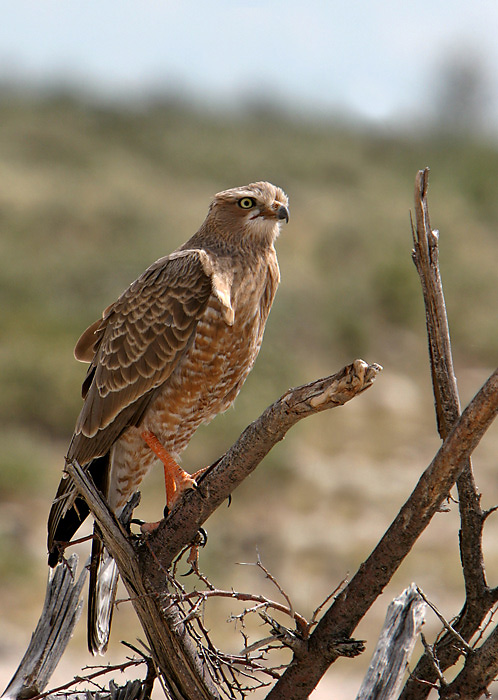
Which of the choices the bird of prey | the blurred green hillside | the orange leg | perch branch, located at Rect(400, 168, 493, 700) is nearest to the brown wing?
the bird of prey

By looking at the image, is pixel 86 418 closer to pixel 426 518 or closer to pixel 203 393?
pixel 203 393

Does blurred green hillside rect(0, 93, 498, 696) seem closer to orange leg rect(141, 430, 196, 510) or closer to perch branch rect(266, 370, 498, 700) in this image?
orange leg rect(141, 430, 196, 510)

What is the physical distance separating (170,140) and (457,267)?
38.4ft

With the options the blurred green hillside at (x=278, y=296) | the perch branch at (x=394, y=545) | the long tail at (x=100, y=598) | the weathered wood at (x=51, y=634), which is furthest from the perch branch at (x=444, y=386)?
the blurred green hillside at (x=278, y=296)

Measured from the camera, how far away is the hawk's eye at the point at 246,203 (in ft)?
14.4

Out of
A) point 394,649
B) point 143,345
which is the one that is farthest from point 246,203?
point 394,649

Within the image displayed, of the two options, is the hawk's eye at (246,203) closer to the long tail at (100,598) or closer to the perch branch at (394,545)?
the long tail at (100,598)

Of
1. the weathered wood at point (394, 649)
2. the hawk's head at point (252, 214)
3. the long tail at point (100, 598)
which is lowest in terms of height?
the weathered wood at point (394, 649)

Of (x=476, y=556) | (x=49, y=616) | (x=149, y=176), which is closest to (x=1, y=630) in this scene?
(x=49, y=616)

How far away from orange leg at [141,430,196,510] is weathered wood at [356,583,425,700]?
1.02m

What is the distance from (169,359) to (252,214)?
Result: 90 cm

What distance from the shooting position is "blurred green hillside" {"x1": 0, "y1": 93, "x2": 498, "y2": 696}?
33.5 feet

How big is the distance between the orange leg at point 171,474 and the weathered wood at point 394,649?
1.02 m

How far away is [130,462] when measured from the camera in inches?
167
